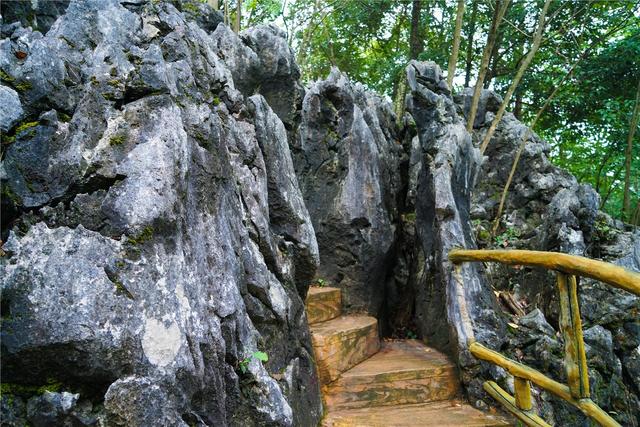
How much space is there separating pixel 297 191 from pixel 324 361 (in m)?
1.56

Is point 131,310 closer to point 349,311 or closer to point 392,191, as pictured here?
point 349,311

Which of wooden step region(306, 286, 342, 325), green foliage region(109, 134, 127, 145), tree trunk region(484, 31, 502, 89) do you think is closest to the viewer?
green foliage region(109, 134, 127, 145)

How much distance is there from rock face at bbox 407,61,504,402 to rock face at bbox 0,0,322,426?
7.44ft

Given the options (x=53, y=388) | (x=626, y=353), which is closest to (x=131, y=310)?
(x=53, y=388)

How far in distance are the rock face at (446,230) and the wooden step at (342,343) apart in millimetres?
808

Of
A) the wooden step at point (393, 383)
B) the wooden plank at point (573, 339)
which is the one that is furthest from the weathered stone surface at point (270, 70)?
the wooden plank at point (573, 339)

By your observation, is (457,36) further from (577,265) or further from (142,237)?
(142,237)

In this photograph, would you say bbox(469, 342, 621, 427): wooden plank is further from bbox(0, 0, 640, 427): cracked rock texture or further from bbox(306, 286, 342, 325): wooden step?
bbox(306, 286, 342, 325): wooden step

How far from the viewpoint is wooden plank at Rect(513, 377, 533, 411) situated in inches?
132

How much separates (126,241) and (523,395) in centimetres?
287

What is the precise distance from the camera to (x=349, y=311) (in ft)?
18.3

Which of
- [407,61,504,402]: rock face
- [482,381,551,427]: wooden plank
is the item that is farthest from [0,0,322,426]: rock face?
[407,61,504,402]: rock face

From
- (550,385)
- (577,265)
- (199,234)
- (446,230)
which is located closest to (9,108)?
(199,234)

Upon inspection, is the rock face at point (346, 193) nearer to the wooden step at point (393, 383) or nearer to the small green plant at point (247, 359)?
the wooden step at point (393, 383)
